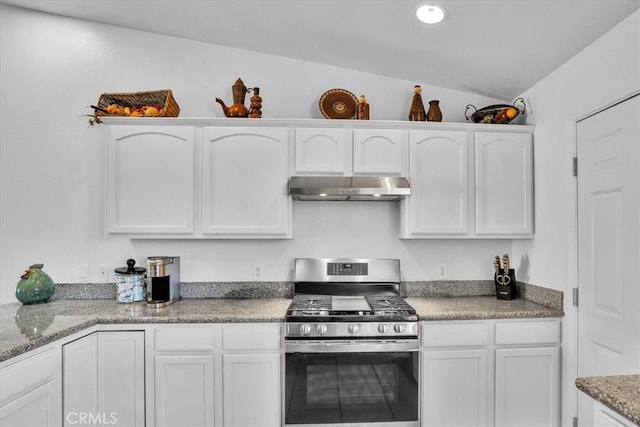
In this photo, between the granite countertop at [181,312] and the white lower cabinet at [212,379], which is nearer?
the granite countertop at [181,312]

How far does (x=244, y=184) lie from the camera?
8.09 ft

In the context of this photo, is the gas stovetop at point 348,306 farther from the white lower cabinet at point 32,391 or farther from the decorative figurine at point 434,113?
the decorative figurine at point 434,113

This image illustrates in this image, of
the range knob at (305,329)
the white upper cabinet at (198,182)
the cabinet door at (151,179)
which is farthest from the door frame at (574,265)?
the cabinet door at (151,179)

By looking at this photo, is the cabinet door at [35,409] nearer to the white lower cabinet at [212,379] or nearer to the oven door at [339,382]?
the white lower cabinet at [212,379]

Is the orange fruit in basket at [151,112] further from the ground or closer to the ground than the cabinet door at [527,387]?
further from the ground

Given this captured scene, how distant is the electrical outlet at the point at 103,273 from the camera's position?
2.68 meters

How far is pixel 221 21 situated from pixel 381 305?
221cm

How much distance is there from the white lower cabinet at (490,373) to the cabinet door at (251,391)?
917 mm

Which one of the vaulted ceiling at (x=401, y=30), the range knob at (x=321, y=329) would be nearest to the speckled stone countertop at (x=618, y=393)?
the range knob at (x=321, y=329)

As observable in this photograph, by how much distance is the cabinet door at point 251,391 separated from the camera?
2129 mm

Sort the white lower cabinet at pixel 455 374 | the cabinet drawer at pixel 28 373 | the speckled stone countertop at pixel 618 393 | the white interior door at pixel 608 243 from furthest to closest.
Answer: the white lower cabinet at pixel 455 374 < the white interior door at pixel 608 243 < the cabinet drawer at pixel 28 373 < the speckled stone countertop at pixel 618 393

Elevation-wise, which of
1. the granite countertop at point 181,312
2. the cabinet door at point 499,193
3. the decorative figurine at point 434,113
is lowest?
the granite countertop at point 181,312

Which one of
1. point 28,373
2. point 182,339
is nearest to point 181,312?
point 182,339

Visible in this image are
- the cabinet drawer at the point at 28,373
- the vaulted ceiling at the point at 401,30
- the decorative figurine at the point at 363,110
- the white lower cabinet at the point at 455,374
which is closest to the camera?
the cabinet drawer at the point at 28,373
